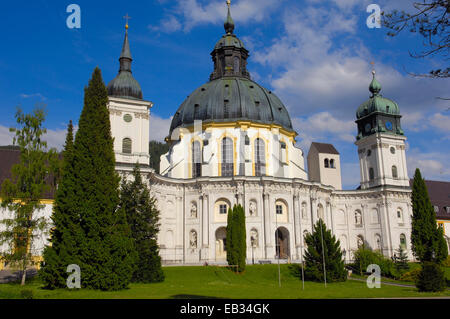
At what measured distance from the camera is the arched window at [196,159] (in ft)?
181

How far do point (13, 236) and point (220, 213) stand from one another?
90.2ft

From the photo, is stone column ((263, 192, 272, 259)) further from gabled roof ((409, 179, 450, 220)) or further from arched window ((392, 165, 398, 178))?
gabled roof ((409, 179, 450, 220))

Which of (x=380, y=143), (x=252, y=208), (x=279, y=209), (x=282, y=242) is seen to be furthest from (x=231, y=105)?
(x=380, y=143)

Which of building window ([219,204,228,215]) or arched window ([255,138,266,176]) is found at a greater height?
arched window ([255,138,266,176])

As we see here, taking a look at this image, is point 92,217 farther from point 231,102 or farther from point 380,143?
point 380,143

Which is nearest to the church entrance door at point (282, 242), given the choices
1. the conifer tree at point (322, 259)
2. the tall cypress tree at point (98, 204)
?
the conifer tree at point (322, 259)

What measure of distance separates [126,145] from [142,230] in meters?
14.8

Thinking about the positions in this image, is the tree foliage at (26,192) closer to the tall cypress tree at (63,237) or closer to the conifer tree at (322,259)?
the tall cypress tree at (63,237)

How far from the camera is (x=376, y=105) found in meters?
63.5

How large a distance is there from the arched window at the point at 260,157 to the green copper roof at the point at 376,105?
759 inches

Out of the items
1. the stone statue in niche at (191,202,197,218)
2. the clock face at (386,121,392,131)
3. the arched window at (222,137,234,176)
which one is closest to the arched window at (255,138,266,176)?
the arched window at (222,137,234,176)

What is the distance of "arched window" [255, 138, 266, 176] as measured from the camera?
55.1 m

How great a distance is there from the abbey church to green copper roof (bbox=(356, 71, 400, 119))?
0.16 meters
